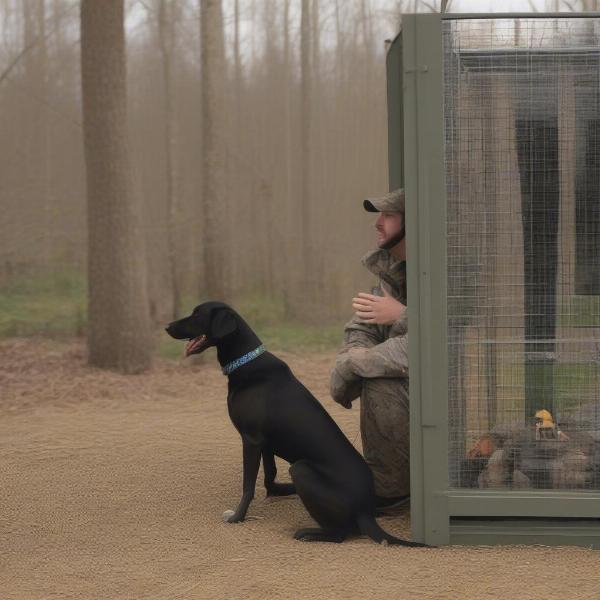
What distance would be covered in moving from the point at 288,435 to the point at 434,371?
82cm

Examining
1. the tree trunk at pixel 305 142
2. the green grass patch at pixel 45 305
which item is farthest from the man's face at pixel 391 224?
the tree trunk at pixel 305 142

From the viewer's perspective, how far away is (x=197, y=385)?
9289 millimetres

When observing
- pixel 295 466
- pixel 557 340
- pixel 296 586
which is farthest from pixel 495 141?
pixel 296 586

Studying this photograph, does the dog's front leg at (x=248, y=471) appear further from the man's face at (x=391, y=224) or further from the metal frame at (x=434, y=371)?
the man's face at (x=391, y=224)

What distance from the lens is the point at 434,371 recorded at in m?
3.96

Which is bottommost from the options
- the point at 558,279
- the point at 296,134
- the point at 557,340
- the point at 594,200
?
the point at 557,340

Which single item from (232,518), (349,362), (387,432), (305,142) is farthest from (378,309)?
(305,142)

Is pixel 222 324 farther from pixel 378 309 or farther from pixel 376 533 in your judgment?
pixel 376 533

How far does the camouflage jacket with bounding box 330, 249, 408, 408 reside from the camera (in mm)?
4387

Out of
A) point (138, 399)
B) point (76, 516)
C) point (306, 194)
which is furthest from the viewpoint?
point (306, 194)

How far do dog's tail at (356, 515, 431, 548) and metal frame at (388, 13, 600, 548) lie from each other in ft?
0.27

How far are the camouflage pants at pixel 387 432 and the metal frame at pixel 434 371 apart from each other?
456mm

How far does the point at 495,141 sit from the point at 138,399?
5.36 m

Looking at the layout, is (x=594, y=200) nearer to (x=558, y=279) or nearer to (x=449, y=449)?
(x=558, y=279)
